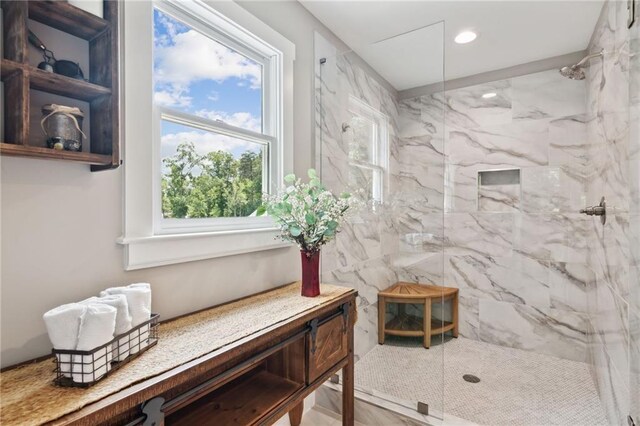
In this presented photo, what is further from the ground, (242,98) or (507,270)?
(242,98)

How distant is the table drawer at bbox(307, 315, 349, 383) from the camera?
1.33 metres

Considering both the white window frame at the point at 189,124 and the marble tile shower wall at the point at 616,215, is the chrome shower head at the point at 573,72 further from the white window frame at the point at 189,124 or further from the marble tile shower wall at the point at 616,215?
the white window frame at the point at 189,124

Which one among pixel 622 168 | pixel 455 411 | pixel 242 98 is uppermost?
pixel 242 98

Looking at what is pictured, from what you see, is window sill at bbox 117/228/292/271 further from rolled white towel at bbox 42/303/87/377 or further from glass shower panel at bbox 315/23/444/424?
glass shower panel at bbox 315/23/444/424

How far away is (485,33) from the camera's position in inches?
93.8

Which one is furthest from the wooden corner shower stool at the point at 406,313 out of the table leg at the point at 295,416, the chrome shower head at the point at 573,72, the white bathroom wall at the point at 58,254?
the chrome shower head at the point at 573,72

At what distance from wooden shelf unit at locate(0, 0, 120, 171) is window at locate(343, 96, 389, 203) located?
1.56 metres

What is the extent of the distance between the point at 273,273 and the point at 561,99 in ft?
9.07

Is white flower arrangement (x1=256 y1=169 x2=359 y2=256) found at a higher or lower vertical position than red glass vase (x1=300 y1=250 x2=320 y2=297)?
Result: higher

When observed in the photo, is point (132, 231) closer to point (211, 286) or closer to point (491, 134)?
point (211, 286)

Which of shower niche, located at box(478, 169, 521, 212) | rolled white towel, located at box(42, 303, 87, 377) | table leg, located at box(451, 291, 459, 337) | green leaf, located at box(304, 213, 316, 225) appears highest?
shower niche, located at box(478, 169, 521, 212)

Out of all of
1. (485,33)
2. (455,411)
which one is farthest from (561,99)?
(455,411)

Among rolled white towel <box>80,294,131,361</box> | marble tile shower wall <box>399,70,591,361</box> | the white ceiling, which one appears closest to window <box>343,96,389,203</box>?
marble tile shower wall <box>399,70,591,361</box>

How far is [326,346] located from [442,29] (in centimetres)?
207
